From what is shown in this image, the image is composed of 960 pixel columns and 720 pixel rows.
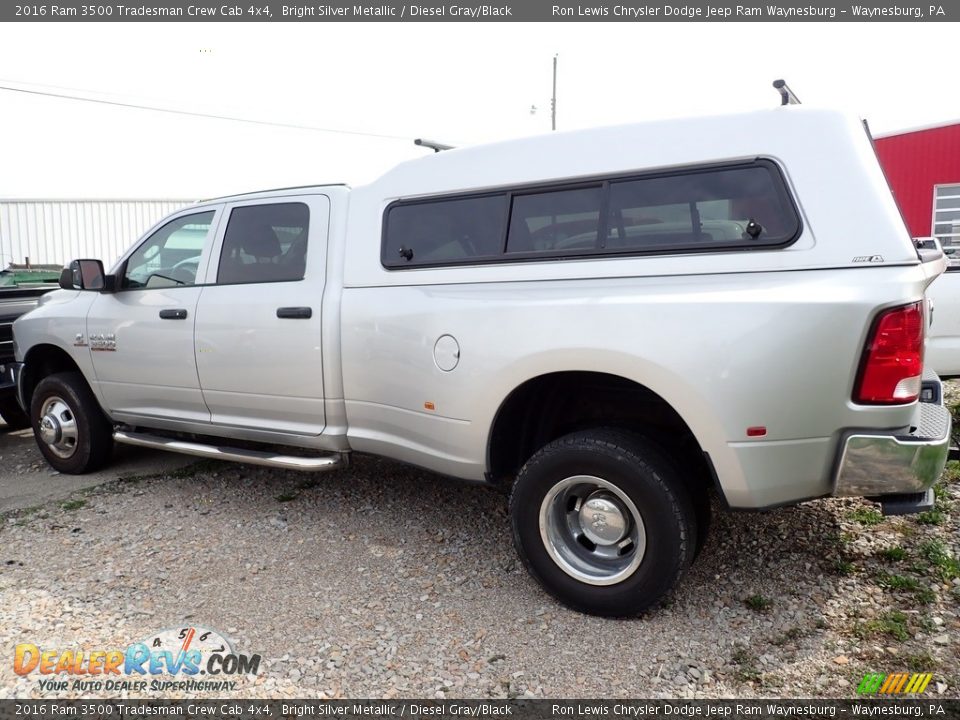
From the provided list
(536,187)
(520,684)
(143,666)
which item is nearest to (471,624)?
(520,684)

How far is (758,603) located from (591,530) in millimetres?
834

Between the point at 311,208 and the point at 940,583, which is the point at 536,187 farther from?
the point at 940,583

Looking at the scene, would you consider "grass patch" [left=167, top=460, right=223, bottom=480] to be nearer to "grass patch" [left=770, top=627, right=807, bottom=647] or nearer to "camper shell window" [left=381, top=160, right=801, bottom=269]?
"camper shell window" [left=381, top=160, right=801, bottom=269]

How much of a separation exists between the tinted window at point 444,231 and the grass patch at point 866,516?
8.61 ft

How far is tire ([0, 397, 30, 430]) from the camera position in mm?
6879

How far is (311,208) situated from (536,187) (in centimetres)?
142

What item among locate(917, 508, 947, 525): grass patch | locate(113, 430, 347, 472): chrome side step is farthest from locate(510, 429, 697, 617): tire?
locate(917, 508, 947, 525): grass patch

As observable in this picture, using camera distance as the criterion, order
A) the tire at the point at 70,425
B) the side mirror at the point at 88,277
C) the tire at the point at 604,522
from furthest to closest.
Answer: the tire at the point at 70,425
the side mirror at the point at 88,277
the tire at the point at 604,522

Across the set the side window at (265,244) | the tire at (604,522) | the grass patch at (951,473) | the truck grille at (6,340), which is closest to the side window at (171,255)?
the side window at (265,244)

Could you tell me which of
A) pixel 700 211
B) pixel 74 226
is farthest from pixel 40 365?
pixel 74 226

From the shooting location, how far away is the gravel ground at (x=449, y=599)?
9.30 feet

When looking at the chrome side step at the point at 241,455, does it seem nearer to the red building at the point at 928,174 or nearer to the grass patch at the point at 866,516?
the grass patch at the point at 866,516

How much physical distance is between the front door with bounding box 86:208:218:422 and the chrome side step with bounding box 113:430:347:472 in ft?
0.53

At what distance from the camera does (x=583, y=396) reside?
3582mm
